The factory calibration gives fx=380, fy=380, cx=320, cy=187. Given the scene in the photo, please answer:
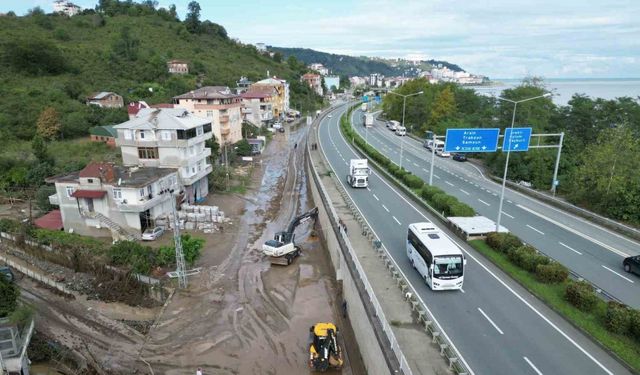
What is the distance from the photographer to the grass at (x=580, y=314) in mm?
14891

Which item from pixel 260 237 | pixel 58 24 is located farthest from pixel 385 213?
pixel 58 24

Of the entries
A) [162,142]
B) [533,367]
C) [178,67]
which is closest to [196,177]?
[162,142]

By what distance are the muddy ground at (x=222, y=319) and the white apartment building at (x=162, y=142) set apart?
907 centimetres

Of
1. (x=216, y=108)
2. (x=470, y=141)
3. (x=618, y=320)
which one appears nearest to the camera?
(x=618, y=320)

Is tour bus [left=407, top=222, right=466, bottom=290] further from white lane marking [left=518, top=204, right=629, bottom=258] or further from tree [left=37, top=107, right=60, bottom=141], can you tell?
tree [left=37, top=107, right=60, bottom=141]

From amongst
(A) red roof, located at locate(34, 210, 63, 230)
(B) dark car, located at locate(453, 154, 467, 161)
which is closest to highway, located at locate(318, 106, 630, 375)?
(A) red roof, located at locate(34, 210, 63, 230)

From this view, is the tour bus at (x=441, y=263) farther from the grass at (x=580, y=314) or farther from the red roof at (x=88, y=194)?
the red roof at (x=88, y=194)

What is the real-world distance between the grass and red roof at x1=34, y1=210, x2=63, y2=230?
3664cm

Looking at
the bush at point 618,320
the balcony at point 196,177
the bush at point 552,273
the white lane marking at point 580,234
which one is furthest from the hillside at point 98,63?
the bush at point 618,320

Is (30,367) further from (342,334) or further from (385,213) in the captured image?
(385,213)

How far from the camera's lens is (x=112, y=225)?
33750 millimetres

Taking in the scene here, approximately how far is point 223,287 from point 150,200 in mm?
12356

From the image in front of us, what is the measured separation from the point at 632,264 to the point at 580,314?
733 centimetres

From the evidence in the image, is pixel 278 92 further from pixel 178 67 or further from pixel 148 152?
pixel 148 152
